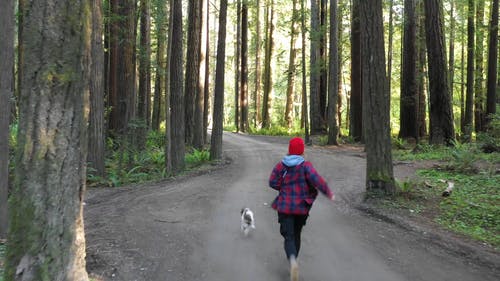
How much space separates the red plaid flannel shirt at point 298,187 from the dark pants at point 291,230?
0.12m

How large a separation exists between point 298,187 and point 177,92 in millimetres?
10522

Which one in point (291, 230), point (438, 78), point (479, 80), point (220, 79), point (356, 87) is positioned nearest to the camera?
point (291, 230)

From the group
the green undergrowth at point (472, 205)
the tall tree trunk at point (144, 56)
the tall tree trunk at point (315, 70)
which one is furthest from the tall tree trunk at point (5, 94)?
the tall tree trunk at point (315, 70)

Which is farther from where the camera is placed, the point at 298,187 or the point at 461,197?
the point at 461,197

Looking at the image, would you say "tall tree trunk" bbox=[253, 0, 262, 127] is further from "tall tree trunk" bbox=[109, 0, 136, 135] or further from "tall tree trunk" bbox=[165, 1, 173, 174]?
"tall tree trunk" bbox=[165, 1, 173, 174]

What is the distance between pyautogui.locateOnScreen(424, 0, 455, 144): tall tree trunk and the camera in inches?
717

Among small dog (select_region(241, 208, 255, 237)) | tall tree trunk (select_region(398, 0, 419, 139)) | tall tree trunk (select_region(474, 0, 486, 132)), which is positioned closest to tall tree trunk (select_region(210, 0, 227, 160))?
small dog (select_region(241, 208, 255, 237))

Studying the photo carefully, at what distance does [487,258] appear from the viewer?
641 cm

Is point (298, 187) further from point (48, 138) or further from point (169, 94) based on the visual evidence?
point (169, 94)

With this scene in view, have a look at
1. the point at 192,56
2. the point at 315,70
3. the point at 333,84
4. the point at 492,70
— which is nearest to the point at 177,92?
the point at 192,56

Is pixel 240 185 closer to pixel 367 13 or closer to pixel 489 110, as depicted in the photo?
pixel 367 13

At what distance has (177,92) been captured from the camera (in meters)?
15.4

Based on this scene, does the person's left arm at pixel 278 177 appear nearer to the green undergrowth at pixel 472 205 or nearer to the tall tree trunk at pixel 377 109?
the green undergrowth at pixel 472 205

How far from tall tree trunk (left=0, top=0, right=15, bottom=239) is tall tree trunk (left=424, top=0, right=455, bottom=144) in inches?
652
